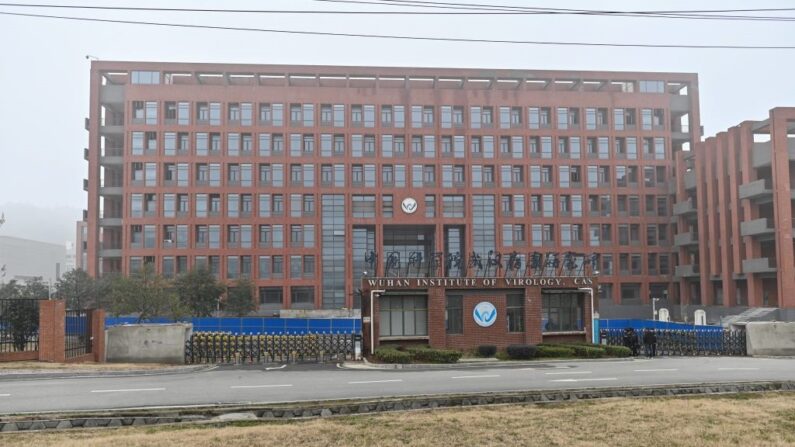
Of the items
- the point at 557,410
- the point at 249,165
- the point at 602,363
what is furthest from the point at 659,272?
the point at 557,410

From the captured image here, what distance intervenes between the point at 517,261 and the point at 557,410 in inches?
886

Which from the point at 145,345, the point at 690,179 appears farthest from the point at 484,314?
the point at 690,179

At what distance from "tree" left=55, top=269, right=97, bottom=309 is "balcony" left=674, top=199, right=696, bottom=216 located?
2287 inches

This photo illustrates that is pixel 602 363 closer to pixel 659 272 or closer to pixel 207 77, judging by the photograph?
pixel 659 272

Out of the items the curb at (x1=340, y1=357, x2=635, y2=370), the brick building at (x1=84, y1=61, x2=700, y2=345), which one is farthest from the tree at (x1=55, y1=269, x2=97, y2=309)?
the curb at (x1=340, y1=357, x2=635, y2=370)

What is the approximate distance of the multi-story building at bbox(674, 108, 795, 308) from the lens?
5675cm

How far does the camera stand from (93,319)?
95.2 feet

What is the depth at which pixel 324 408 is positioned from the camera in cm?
1416

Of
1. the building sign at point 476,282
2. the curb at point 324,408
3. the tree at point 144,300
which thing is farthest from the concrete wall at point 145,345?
the curb at point 324,408

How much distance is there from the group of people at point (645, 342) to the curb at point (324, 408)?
49.0ft

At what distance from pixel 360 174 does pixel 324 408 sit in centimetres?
6204

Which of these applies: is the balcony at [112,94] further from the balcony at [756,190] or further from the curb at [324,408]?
the curb at [324,408]

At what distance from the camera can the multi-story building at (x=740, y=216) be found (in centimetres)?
5675

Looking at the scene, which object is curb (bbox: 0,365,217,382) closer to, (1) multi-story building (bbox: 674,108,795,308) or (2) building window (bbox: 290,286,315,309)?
(2) building window (bbox: 290,286,315,309)
